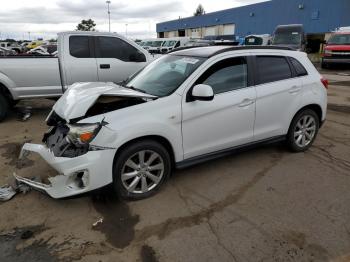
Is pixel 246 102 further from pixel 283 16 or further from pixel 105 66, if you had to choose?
pixel 283 16

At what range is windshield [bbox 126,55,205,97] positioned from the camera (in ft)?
13.0

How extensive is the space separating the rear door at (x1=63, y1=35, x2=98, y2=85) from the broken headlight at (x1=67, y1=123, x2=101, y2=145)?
4.15 metres

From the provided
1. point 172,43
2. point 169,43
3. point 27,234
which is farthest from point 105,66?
point 169,43

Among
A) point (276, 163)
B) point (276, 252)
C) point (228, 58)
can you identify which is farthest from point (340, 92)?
point (276, 252)

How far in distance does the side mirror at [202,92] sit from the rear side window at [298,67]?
1946 millimetres

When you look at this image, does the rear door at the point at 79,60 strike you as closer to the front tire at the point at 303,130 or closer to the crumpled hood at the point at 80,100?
the crumpled hood at the point at 80,100

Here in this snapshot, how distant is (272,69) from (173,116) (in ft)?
6.07

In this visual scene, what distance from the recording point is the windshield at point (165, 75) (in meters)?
3.96

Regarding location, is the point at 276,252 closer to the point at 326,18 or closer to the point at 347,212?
the point at 347,212

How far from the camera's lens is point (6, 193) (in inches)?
150

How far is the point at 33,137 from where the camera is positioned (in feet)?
20.0

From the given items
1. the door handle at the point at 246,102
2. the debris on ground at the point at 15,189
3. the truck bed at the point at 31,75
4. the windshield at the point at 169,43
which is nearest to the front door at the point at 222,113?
the door handle at the point at 246,102

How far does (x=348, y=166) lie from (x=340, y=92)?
7.15m

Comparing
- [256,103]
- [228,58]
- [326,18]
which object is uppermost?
[326,18]
